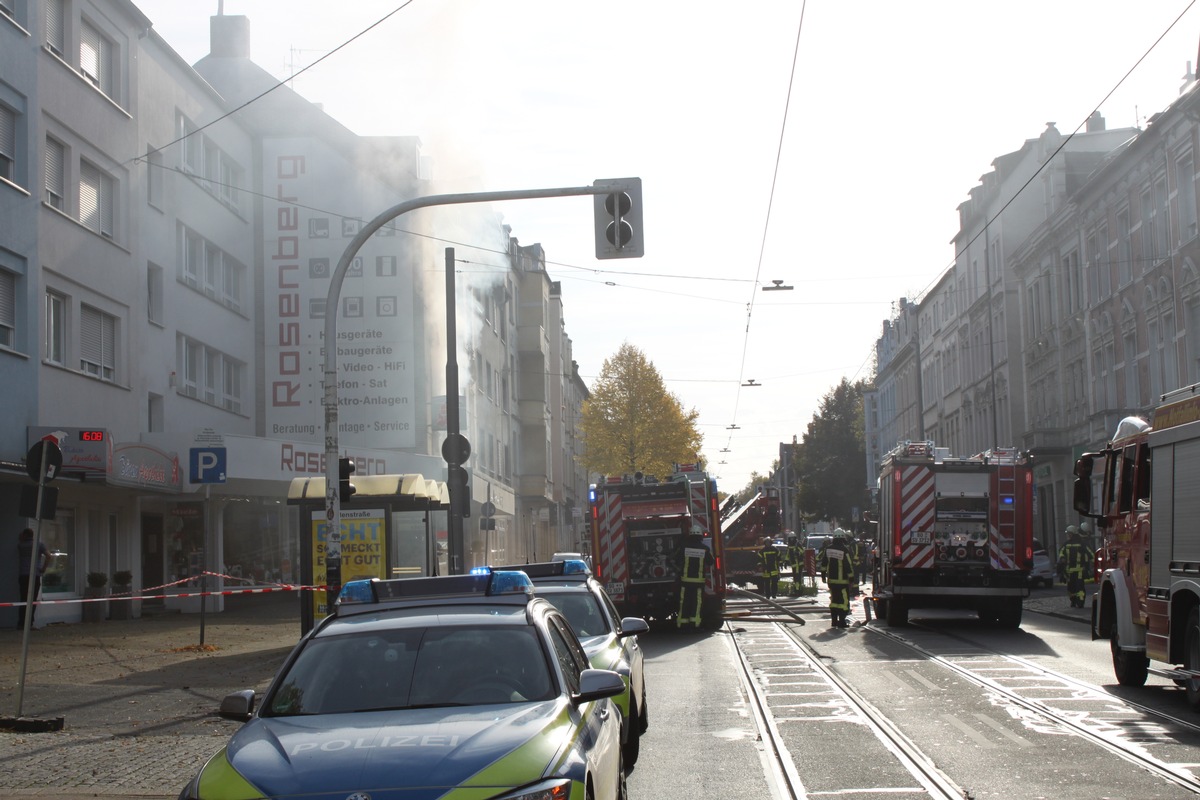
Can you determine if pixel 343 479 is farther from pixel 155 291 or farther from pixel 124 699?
pixel 155 291

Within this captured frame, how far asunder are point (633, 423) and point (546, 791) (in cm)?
6645

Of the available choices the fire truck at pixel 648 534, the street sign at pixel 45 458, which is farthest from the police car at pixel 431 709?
the fire truck at pixel 648 534

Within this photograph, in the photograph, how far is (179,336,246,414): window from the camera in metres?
32.5

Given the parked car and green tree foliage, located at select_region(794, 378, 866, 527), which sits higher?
green tree foliage, located at select_region(794, 378, 866, 527)

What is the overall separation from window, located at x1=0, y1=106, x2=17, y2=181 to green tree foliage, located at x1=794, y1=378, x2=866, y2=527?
85.3 metres

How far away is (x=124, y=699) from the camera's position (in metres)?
13.5

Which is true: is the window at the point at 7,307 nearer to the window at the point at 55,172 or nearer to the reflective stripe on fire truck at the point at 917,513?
the window at the point at 55,172

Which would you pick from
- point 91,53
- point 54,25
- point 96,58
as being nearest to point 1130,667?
point 54,25

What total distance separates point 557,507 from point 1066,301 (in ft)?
122

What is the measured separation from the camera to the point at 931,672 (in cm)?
1549

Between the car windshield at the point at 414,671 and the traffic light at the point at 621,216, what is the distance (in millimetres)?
9811

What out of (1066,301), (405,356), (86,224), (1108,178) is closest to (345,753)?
(86,224)

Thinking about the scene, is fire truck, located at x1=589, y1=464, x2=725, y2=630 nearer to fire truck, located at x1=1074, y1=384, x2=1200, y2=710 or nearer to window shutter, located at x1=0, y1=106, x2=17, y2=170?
fire truck, located at x1=1074, y1=384, x2=1200, y2=710

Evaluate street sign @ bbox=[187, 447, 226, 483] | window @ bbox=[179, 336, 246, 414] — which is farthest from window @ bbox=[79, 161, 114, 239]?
street sign @ bbox=[187, 447, 226, 483]
